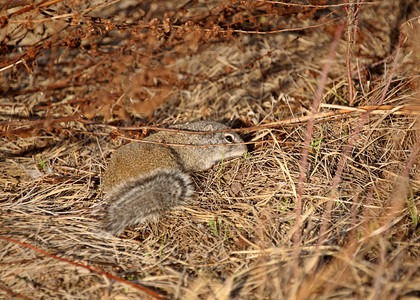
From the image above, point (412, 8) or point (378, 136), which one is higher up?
point (412, 8)

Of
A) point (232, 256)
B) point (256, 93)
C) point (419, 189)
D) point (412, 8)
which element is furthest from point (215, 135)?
point (412, 8)

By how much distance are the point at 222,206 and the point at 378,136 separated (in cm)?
204

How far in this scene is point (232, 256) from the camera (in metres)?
3.00

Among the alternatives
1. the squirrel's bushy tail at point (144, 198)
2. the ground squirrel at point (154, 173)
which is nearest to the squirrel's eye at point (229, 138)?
the ground squirrel at point (154, 173)

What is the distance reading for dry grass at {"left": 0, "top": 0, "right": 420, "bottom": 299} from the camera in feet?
8.70

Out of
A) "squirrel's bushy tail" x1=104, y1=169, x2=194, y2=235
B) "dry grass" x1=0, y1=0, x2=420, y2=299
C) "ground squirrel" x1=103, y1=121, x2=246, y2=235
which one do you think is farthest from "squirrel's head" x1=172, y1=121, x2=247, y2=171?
"squirrel's bushy tail" x1=104, y1=169, x2=194, y2=235

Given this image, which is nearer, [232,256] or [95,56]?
[232,256]

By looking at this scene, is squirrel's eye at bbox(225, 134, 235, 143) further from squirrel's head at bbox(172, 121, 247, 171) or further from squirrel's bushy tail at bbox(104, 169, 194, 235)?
squirrel's bushy tail at bbox(104, 169, 194, 235)

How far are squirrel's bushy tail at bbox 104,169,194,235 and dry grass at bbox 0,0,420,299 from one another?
17 cm

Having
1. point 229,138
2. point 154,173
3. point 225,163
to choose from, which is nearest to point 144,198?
point 154,173

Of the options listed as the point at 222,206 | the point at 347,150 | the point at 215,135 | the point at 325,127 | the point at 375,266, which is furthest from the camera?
the point at 215,135

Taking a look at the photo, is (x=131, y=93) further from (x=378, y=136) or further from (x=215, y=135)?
(x=378, y=136)

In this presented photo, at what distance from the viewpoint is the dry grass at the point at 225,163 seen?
8.70 ft

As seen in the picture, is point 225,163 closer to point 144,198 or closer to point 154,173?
point 154,173
